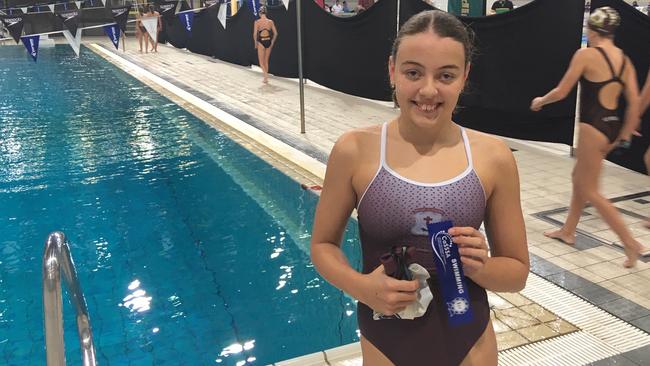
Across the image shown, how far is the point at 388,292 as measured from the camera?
1184mm

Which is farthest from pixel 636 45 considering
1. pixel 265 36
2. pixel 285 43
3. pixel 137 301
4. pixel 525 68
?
pixel 285 43

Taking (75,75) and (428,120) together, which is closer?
(428,120)

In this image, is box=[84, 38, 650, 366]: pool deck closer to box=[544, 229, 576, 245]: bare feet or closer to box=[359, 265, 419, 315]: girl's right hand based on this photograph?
box=[544, 229, 576, 245]: bare feet

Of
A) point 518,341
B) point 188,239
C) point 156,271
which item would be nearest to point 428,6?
point 188,239

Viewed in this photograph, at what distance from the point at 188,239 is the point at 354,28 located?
637 cm

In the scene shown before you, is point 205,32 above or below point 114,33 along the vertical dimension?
below

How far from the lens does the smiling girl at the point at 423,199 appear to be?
1241 millimetres

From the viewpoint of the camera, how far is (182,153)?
7.11 metres

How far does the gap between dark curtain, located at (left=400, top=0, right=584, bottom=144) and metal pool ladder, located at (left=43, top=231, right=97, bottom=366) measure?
5066 millimetres

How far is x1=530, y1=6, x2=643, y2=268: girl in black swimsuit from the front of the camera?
3451mm

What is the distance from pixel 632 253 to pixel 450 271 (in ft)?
9.82

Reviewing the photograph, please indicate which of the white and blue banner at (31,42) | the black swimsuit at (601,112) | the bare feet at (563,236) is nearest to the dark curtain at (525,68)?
the bare feet at (563,236)

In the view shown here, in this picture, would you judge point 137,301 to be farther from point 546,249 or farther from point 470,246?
point 470,246

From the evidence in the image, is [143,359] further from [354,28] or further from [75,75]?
[75,75]
